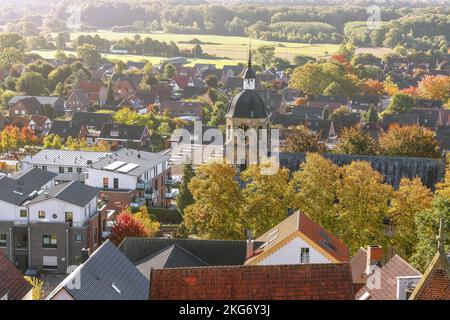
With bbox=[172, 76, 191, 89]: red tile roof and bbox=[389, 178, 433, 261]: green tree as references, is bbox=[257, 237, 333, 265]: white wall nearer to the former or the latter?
bbox=[389, 178, 433, 261]: green tree

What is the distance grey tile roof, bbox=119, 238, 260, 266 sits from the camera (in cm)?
2211

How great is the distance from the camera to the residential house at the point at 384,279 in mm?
14438

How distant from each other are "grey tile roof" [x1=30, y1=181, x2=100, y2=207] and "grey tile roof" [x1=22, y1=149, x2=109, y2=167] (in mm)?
9350

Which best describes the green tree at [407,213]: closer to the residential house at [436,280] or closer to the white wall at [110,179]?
the residential house at [436,280]

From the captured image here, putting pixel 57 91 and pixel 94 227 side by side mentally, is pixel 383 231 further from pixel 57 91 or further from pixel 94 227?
pixel 57 91

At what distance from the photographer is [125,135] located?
58219mm

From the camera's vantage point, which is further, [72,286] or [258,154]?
[258,154]

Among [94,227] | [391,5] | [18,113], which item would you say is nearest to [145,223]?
[94,227]

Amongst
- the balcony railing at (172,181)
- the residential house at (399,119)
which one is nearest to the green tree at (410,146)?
the balcony railing at (172,181)

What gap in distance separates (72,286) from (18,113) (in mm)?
58839

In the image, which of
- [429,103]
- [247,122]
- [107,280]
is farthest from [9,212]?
[429,103]

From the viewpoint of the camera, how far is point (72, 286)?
15.5 m

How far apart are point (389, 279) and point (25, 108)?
197 feet

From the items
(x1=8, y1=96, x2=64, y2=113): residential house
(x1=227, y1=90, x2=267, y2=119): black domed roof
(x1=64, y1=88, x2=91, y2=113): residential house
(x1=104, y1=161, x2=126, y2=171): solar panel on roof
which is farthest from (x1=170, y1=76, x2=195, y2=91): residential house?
(x1=227, y1=90, x2=267, y2=119): black domed roof
